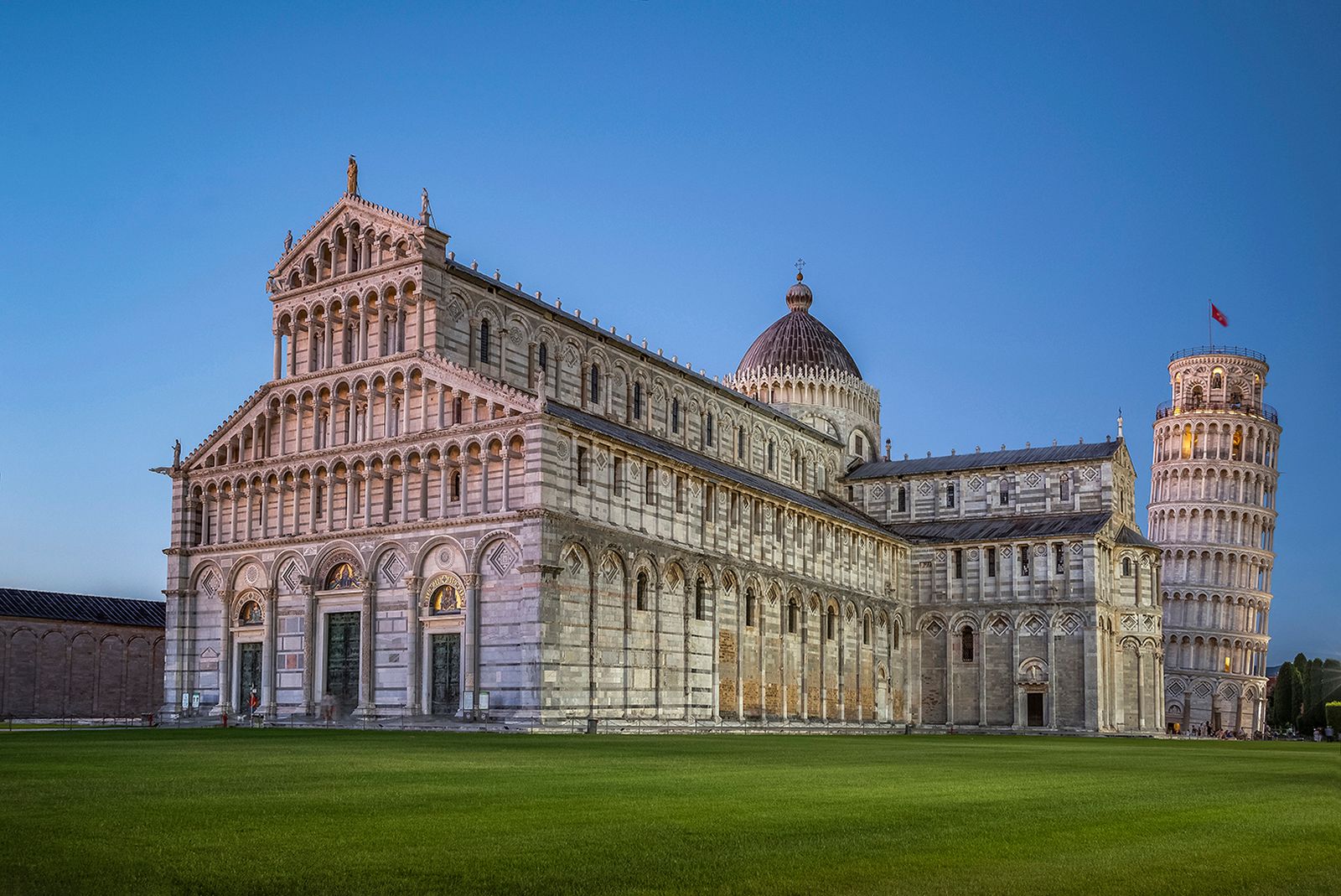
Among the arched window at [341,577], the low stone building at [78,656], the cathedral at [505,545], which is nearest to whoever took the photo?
the cathedral at [505,545]

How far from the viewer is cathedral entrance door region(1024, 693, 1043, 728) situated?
7506cm

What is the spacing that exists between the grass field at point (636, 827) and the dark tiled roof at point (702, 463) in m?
27.6

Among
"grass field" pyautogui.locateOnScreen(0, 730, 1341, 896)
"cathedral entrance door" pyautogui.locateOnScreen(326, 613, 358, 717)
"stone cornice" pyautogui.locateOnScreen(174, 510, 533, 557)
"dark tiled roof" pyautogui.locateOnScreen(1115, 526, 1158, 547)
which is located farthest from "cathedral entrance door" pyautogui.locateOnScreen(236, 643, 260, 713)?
"dark tiled roof" pyautogui.locateOnScreen(1115, 526, 1158, 547)

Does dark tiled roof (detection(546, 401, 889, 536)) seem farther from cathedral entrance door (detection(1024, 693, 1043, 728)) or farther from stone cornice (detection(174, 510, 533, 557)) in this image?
cathedral entrance door (detection(1024, 693, 1043, 728))

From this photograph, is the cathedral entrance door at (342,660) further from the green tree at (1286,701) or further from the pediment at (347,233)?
the green tree at (1286,701)

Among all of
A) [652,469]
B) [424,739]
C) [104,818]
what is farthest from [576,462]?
[104,818]

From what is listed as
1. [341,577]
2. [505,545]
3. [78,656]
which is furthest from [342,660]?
[78,656]

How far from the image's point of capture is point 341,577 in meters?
52.8

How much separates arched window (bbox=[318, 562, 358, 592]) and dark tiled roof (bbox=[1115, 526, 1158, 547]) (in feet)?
150

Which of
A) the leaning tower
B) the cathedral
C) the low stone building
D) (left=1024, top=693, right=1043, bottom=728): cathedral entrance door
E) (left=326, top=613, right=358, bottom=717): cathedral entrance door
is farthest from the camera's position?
the leaning tower

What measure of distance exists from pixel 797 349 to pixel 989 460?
14.4m

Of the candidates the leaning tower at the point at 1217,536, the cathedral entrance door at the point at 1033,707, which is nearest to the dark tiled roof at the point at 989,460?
the cathedral entrance door at the point at 1033,707

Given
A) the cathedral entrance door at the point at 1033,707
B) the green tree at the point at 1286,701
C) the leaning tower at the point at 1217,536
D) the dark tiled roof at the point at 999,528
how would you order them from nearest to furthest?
1. the cathedral entrance door at the point at 1033,707
2. the dark tiled roof at the point at 999,528
3. the leaning tower at the point at 1217,536
4. the green tree at the point at 1286,701

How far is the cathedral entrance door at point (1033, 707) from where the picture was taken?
246ft
